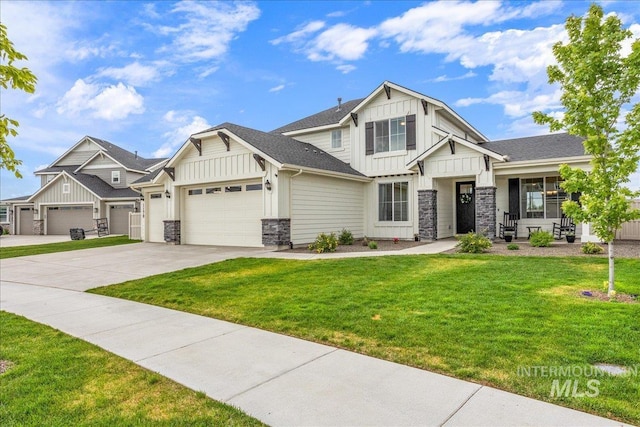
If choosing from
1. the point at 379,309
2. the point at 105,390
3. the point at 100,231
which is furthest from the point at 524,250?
the point at 100,231

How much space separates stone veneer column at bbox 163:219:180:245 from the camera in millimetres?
16953

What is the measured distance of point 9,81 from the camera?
2994mm

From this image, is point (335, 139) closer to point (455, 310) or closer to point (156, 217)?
point (156, 217)

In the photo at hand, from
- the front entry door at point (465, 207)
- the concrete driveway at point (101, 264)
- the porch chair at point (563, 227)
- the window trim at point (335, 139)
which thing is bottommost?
the concrete driveway at point (101, 264)

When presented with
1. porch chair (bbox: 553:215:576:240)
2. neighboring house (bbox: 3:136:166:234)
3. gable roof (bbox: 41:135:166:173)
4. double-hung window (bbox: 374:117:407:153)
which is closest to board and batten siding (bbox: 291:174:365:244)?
double-hung window (bbox: 374:117:407:153)

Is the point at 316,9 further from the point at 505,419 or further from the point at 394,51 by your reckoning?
the point at 505,419

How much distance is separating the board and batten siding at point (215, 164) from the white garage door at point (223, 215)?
0.53 meters

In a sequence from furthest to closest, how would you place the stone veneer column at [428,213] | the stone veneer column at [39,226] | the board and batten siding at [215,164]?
the stone veneer column at [39,226]
the stone veneer column at [428,213]
the board and batten siding at [215,164]

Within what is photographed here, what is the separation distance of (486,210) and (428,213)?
218cm

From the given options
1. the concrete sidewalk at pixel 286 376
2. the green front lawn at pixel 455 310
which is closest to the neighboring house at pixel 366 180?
the green front lawn at pixel 455 310

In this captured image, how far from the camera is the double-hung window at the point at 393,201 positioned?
16.5m

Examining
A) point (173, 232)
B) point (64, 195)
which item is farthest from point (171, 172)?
point (64, 195)

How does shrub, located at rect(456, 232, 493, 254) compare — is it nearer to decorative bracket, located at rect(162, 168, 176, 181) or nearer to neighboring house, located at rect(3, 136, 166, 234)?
decorative bracket, located at rect(162, 168, 176, 181)

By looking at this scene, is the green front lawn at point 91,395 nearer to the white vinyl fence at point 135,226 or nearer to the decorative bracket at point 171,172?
the decorative bracket at point 171,172
